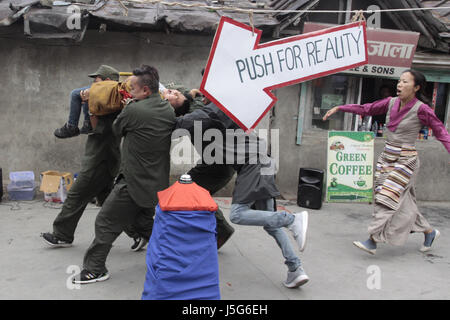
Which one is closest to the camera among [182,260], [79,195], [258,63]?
[182,260]

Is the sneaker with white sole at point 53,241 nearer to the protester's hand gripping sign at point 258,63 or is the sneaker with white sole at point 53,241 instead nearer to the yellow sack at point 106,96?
the yellow sack at point 106,96

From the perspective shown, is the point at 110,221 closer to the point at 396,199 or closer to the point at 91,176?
the point at 91,176

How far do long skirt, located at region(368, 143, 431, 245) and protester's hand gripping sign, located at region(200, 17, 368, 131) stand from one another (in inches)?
55.8

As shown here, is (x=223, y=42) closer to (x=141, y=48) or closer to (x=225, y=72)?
(x=225, y=72)

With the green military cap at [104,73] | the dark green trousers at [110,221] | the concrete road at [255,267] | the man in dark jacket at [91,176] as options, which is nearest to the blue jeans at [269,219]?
the concrete road at [255,267]

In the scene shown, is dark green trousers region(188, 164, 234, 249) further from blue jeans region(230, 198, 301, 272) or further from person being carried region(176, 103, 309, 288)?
blue jeans region(230, 198, 301, 272)

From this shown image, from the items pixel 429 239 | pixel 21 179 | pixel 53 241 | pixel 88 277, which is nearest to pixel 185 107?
pixel 88 277

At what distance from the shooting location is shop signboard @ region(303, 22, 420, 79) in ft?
22.2

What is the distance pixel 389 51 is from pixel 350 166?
1.99 metres

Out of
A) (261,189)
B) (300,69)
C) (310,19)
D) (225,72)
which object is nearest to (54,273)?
(261,189)

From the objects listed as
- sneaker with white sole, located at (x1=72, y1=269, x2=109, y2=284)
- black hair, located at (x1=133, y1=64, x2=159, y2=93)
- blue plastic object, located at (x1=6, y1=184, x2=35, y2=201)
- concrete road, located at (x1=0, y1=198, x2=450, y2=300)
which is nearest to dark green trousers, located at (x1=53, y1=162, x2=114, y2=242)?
concrete road, located at (x1=0, y1=198, x2=450, y2=300)

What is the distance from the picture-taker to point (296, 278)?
11.4 ft

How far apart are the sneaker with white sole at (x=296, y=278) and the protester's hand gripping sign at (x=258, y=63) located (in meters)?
1.28

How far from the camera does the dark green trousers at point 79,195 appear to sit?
412 cm
